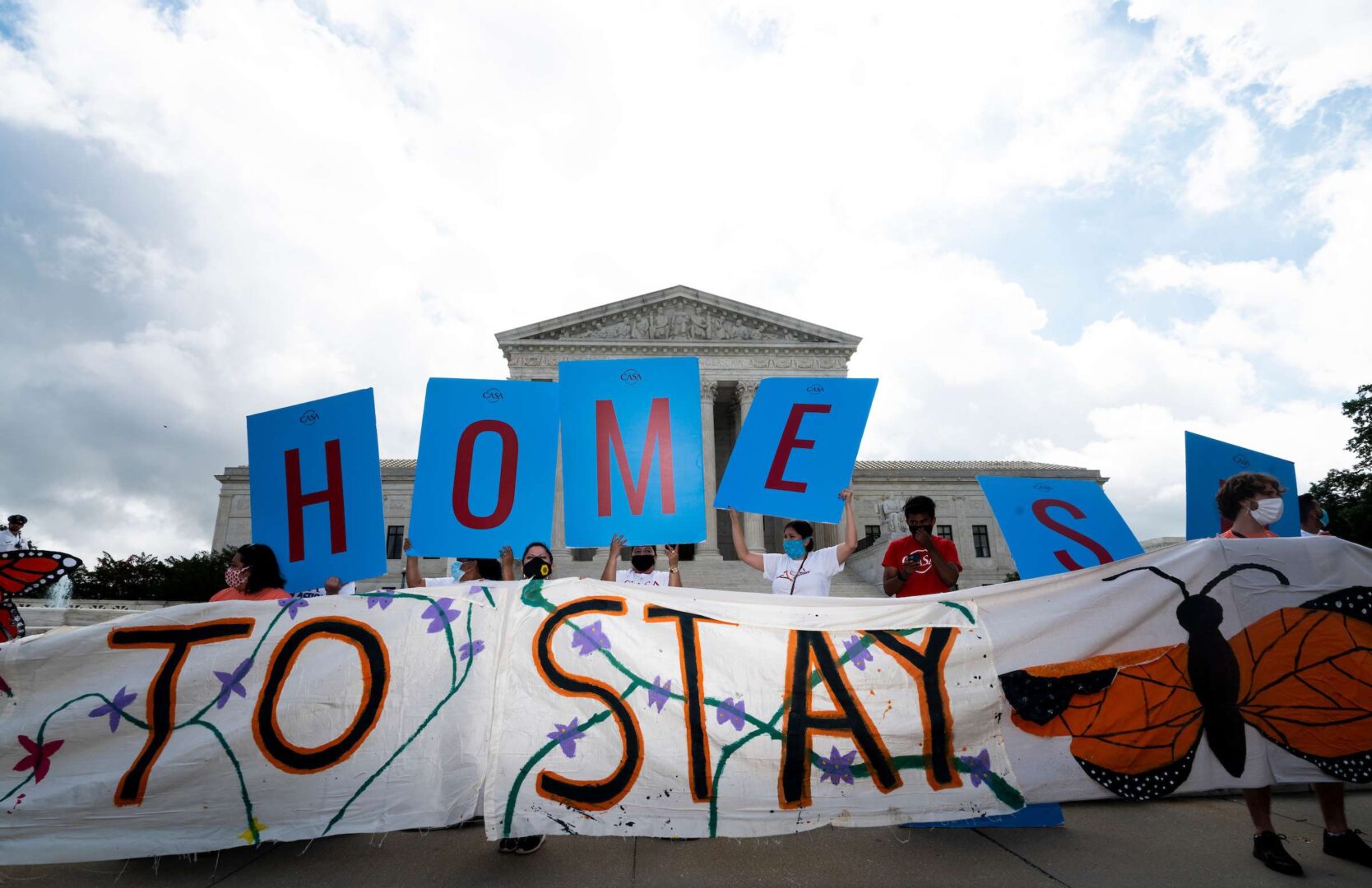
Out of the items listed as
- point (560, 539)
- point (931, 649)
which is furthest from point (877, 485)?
point (931, 649)

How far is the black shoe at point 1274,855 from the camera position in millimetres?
3027

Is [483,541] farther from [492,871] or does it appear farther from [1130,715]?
[1130,715]

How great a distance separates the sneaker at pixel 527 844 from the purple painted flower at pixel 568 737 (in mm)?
536

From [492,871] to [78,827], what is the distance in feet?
6.34

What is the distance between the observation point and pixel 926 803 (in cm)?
319

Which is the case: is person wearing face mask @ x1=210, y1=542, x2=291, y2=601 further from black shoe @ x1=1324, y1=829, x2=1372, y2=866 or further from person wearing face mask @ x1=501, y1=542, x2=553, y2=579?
black shoe @ x1=1324, y1=829, x2=1372, y2=866

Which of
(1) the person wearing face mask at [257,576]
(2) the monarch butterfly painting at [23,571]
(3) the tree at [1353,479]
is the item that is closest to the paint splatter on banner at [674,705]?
(1) the person wearing face mask at [257,576]

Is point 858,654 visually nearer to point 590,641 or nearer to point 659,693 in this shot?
point 659,693

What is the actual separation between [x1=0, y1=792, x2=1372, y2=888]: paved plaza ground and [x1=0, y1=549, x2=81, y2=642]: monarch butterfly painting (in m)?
2.04

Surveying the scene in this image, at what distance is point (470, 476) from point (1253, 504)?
513 cm

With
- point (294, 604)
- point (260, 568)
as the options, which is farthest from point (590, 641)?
point (260, 568)

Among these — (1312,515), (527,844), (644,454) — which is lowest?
(527,844)

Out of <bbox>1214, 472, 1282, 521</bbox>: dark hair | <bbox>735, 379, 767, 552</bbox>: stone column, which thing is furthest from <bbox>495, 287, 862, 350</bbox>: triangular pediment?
<bbox>1214, 472, 1282, 521</bbox>: dark hair

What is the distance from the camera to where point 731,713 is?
329 cm
